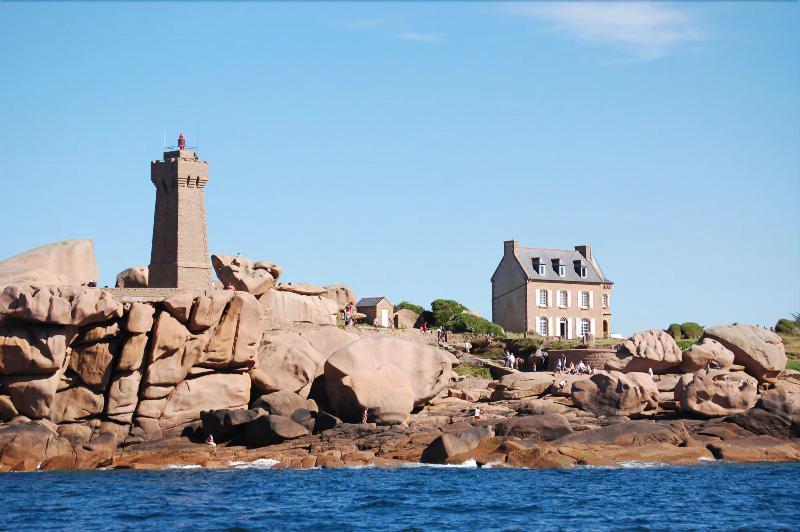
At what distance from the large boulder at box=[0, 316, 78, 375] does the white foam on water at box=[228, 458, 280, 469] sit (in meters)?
7.46

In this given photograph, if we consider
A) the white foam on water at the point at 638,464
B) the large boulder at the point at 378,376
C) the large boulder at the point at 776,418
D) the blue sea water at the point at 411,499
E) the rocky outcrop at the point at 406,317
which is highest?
the rocky outcrop at the point at 406,317

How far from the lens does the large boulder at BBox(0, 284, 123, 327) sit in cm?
4069

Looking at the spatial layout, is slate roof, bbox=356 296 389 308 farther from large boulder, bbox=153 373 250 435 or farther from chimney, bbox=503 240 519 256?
large boulder, bbox=153 373 250 435

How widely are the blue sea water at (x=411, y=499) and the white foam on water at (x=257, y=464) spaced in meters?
0.83

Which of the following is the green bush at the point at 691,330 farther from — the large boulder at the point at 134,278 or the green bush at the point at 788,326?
the large boulder at the point at 134,278

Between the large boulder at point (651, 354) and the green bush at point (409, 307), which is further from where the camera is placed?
the green bush at point (409, 307)

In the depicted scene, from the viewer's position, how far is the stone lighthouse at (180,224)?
2420 inches

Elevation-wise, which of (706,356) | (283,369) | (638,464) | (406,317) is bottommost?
(638,464)

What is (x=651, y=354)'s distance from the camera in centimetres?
5100

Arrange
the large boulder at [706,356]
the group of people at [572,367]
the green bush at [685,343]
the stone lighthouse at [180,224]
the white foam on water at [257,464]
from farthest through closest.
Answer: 1. the green bush at [685,343]
2. the stone lighthouse at [180,224]
3. the group of people at [572,367]
4. the large boulder at [706,356]
5. the white foam on water at [257,464]

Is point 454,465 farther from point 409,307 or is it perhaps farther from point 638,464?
point 409,307

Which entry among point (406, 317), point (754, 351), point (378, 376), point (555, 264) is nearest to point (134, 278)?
point (406, 317)

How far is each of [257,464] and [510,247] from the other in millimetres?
38486

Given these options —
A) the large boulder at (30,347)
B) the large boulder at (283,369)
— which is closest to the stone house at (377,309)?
the large boulder at (283,369)
